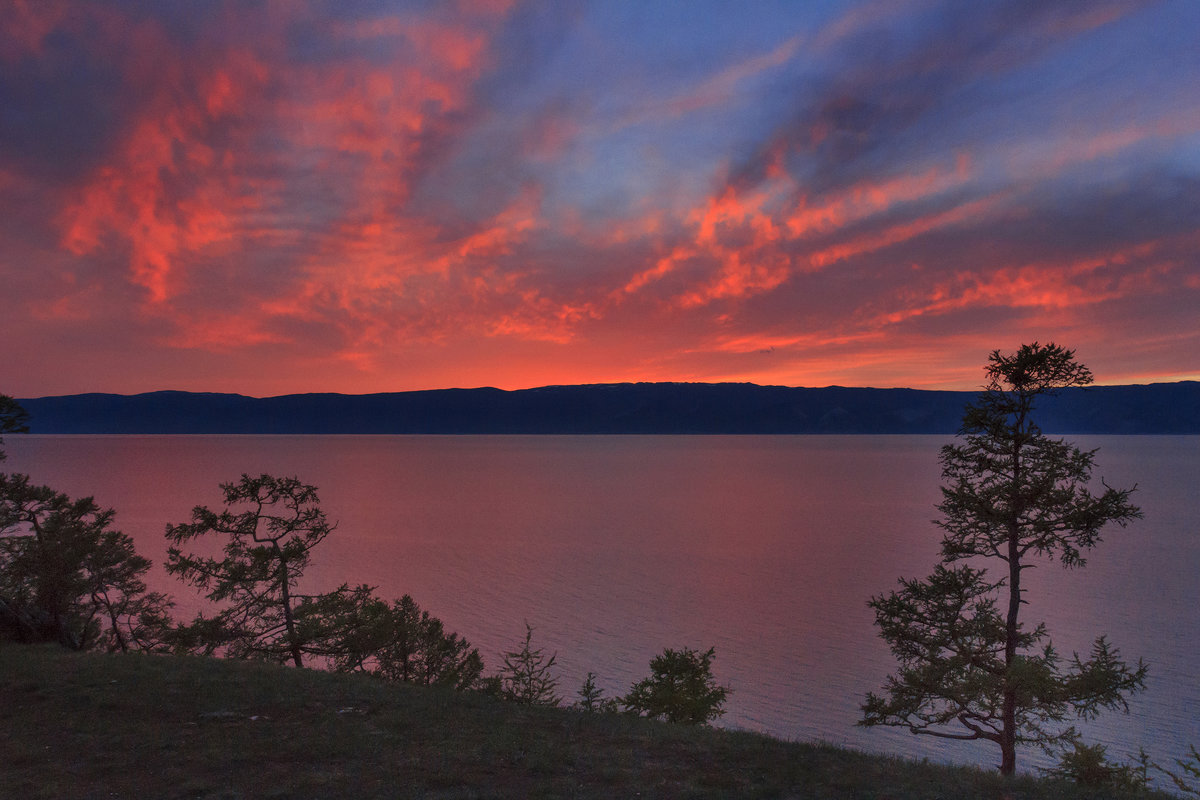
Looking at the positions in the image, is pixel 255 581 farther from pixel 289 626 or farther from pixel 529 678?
pixel 529 678

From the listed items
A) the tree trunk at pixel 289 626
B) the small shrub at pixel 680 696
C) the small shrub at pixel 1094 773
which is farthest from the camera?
the tree trunk at pixel 289 626

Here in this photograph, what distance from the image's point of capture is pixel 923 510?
4092 inches

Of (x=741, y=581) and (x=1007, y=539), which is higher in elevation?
(x=1007, y=539)

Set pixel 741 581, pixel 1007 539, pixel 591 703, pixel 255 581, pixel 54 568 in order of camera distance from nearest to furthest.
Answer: pixel 1007 539 < pixel 54 568 < pixel 255 581 < pixel 591 703 < pixel 741 581

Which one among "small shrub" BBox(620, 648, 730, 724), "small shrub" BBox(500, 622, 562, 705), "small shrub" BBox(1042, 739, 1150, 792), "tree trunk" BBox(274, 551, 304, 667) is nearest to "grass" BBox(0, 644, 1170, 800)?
"small shrub" BBox(500, 622, 562, 705)

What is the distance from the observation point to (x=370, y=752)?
12406mm

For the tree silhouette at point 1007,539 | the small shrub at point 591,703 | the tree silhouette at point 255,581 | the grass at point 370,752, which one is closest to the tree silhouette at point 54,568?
the tree silhouette at point 255,581

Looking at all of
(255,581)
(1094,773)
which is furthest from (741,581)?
(255,581)

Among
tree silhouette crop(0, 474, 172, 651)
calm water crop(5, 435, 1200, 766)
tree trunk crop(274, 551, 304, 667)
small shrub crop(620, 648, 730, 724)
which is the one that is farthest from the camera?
calm water crop(5, 435, 1200, 766)

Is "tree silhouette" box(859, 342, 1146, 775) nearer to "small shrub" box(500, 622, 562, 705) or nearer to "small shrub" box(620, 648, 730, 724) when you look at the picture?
"small shrub" box(620, 648, 730, 724)

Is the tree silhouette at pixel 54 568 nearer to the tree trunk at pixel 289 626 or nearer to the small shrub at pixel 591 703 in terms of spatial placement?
the tree trunk at pixel 289 626

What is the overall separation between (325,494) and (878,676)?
123 m

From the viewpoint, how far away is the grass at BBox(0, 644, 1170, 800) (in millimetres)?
10867

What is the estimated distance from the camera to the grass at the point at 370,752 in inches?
428
